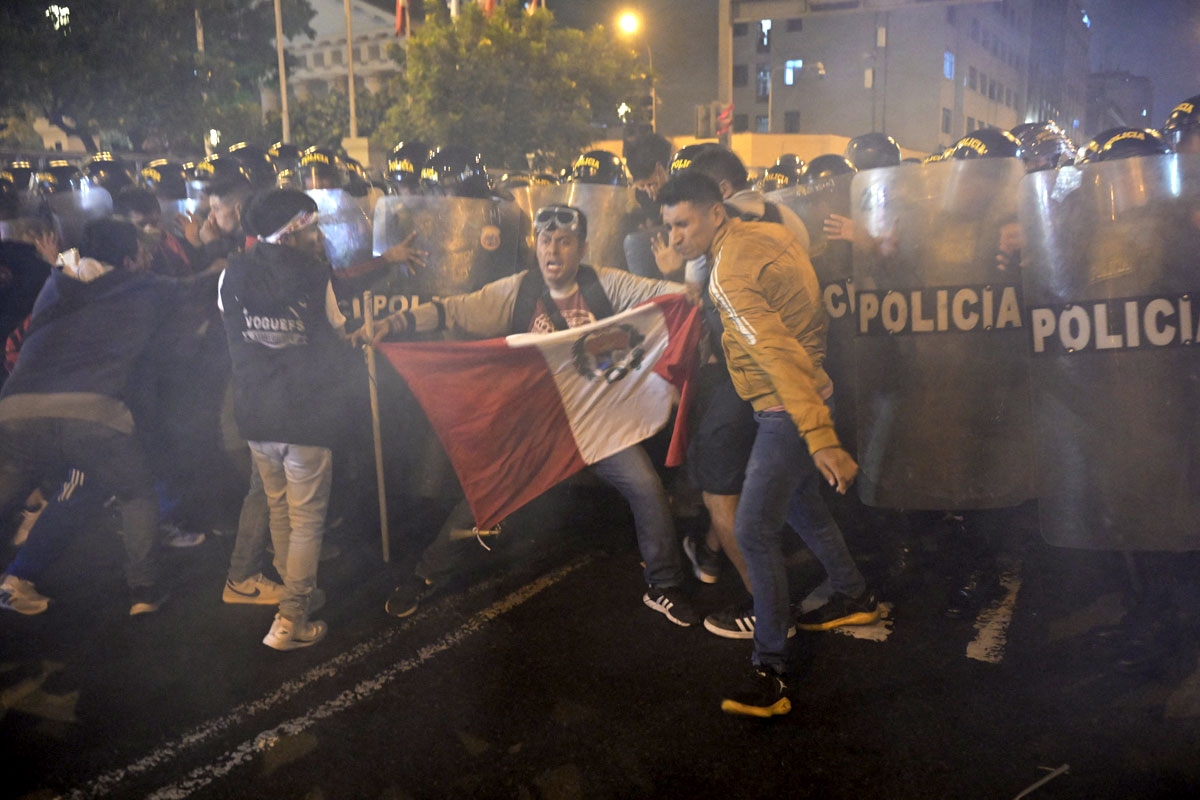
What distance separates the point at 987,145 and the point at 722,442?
9.88 ft

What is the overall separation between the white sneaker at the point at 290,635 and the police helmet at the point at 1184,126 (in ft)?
18.8

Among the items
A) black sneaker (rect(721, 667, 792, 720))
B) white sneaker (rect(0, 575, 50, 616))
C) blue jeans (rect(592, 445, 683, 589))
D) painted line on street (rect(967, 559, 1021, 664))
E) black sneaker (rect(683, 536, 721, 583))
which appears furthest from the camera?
black sneaker (rect(683, 536, 721, 583))

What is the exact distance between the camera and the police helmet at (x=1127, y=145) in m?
5.23

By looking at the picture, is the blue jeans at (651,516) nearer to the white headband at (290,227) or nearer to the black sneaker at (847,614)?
the black sneaker at (847,614)

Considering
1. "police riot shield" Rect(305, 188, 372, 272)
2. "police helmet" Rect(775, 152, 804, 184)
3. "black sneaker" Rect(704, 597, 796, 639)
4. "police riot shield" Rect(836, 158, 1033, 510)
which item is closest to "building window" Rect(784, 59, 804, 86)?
"police helmet" Rect(775, 152, 804, 184)

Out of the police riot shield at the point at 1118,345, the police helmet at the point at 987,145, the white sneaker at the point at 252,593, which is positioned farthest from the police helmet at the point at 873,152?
the white sneaker at the point at 252,593

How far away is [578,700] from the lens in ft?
11.8

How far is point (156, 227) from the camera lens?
5.94 meters

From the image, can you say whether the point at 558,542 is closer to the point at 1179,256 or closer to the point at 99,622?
the point at 99,622

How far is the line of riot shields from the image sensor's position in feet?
12.0

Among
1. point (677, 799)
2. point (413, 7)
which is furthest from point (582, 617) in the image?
point (413, 7)

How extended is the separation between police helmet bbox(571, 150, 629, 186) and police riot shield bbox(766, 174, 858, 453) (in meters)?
2.25

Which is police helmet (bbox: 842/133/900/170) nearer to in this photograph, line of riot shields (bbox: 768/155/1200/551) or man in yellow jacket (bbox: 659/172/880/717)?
line of riot shields (bbox: 768/155/1200/551)

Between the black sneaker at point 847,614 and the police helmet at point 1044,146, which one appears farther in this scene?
the police helmet at point 1044,146
